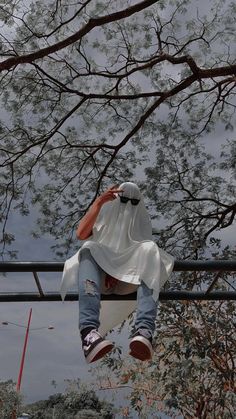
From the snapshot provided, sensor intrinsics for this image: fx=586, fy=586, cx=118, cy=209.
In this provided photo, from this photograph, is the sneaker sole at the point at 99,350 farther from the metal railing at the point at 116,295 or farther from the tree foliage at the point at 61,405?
the tree foliage at the point at 61,405

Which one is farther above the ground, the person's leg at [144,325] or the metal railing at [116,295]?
the metal railing at [116,295]

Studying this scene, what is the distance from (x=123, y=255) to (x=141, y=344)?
527mm

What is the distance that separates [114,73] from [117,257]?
4106mm

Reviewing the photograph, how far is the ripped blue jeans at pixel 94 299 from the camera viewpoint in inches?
96.8

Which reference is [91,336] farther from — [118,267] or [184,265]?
[184,265]

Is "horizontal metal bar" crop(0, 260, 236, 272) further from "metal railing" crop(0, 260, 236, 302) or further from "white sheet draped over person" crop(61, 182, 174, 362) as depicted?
"white sheet draped over person" crop(61, 182, 174, 362)

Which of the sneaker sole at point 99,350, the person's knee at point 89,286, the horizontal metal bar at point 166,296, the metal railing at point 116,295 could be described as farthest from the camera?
the horizontal metal bar at point 166,296

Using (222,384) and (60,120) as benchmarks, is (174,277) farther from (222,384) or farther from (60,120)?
(60,120)

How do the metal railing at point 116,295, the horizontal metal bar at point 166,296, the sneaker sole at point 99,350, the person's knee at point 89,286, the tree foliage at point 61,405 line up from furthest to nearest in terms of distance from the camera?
the tree foliage at point 61,405 → the horizontal metal bar at point 166,296 → the metal railing at point 116,295 → the person's knee at point 89,286 → the sneaker sole at point 99,350

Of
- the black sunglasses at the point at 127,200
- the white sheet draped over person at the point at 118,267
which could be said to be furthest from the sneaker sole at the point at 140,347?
the black sunglasses at the point at 127,200

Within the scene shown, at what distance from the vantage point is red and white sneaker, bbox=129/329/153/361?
233 cm

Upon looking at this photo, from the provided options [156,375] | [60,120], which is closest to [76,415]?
Result: [156,375]

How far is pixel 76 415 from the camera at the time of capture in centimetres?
1509

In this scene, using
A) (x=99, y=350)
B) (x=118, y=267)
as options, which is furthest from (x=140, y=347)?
(x=118, y=267)
